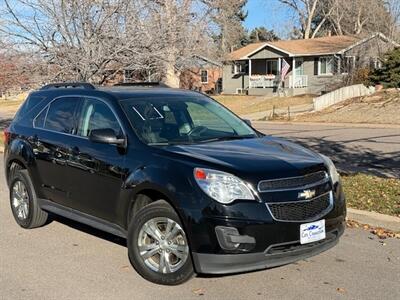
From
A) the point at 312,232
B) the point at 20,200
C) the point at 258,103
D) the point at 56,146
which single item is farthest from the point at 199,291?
the point at 258,103

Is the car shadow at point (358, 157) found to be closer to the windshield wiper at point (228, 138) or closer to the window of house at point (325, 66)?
the windshield wiper at point (228, 138)

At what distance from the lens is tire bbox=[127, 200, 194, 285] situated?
4.78 metres

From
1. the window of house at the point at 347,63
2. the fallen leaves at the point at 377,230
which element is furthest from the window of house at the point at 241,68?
the fallen leaves at the point at 377,230

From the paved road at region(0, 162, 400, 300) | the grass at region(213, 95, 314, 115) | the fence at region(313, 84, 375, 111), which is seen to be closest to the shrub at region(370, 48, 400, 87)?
the fence at region(313, 84, 375, 111)

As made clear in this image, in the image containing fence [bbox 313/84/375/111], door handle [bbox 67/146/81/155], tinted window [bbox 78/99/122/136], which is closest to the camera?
tinted window [bbox 78/99/122/136]

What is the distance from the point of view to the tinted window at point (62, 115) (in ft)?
20.6

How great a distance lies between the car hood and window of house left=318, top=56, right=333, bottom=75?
39.8 metres

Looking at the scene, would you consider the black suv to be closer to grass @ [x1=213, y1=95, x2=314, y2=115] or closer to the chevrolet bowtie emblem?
the chevrolet bowtie emblem

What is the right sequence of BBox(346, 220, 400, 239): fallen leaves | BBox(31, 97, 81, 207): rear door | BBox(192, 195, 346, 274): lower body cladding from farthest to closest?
BBox(346, 220, 400, 239): fallen leaves < BBox(31, 97, 81, 207): rear door < BBox(192, 195, 346, 274): lower body cladding

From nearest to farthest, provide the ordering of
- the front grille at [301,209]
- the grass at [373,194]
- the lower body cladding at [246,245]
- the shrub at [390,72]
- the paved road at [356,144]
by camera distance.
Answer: the lower body cladding at [246,245]
the front grille at [301,209]
the grass at [373,194]
the paved road at [356,144]
the shrub at [390,72]

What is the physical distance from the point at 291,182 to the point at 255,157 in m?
0.41

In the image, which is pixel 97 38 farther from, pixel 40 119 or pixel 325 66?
pixel 325 66

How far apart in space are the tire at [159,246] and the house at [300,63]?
35.6 metres

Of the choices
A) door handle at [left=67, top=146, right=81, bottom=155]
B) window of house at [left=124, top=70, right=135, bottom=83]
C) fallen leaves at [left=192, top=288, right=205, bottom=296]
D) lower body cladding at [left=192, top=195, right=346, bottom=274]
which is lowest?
fallen leaves at [left=192, top=288, right=205, bottom=296]
